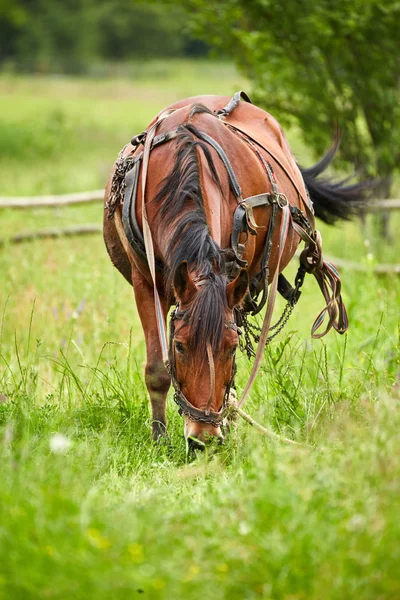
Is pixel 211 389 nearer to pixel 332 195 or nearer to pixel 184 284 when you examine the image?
pixel 184 284

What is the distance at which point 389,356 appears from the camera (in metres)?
5.16

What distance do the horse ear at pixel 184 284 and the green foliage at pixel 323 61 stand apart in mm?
5885

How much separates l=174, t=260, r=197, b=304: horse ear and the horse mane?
0.03 metres

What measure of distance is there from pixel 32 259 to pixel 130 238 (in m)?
5.18

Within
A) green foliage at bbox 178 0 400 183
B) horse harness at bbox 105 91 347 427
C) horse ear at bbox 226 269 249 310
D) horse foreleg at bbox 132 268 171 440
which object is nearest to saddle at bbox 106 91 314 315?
horse harness at bbox 105 91 347 427

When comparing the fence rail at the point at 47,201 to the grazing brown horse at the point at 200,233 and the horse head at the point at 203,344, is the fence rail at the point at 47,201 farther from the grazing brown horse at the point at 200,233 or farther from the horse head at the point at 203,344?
the horse head at the point at 203,344

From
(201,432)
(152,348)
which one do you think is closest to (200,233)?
(201,432)

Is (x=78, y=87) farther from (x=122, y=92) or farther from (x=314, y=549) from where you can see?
(x=314, y=549)

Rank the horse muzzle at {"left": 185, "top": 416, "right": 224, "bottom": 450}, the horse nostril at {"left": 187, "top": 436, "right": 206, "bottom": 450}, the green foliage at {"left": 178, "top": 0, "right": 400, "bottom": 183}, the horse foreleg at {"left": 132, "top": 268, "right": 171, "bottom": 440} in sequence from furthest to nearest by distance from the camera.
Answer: the green foliage at {"left": 178, "top": 0, "right": 400, "bottom": 183} → the horse foreleg at {"left": 132, "top": 268, "right": 171, "bottom": 440} → the horse nostril at {"left": 187, "top": 436, "right": 206, "bottom": 450} → the horse muzzle at {"left": 185, "top": 416, "right": 224, "bottom": 450}

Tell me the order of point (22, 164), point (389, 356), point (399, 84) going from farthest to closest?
point (22, 164) → point (399, 84) → point (389, 356)

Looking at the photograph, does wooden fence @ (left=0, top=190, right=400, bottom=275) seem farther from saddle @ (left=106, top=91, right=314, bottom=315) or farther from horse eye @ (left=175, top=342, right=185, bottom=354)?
horse eye @ (left=175, top=342, right=185, bottom=354)

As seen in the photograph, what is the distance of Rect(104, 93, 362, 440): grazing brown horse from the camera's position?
11.0 feet

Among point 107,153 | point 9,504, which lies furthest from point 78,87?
point 9,504

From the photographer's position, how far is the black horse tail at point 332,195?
585cm
